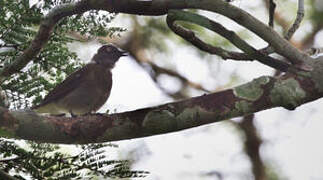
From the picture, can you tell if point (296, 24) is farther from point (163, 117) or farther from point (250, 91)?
point (163, 117)

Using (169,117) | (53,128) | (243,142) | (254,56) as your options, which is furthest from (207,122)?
(243,142)

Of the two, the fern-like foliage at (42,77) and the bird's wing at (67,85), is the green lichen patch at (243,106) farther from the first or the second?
the bird's wing at (67,85)

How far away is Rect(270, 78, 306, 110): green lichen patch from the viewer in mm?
2354

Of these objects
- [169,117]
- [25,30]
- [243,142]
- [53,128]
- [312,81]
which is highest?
[25,30]

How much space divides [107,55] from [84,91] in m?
0.48

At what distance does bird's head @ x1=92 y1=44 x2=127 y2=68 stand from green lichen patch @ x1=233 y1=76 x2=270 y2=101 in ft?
6.00

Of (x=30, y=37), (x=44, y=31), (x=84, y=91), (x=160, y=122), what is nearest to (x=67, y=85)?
(x=84, y=91)

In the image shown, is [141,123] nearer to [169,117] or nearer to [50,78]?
[169,117]

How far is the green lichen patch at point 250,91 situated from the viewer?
236cm

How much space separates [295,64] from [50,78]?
4.17 feet

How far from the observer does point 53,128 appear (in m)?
2.32

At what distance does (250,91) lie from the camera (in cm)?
237

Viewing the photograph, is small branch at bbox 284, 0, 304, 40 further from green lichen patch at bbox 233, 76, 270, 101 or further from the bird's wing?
the bird's wing

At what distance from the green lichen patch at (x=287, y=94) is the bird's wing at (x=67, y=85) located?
1.26 m
